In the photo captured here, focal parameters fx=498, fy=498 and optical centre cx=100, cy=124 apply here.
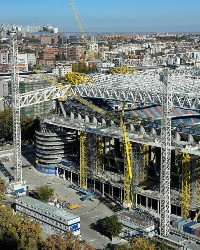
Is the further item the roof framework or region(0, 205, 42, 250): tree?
the roof framework

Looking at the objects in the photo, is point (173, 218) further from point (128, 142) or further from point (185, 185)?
point (128, 142)

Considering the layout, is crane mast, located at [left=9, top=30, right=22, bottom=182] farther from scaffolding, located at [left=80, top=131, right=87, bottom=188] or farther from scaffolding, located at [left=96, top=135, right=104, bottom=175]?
scaffolding, located at [left=96, top=135, right=104, bottom=175]

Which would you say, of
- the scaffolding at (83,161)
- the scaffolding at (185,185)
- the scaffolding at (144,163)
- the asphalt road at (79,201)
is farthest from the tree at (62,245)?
the scaffolding at (83,161)

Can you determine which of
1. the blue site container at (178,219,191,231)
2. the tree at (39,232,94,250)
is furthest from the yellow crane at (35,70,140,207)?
the tree at (39,232,94,250)

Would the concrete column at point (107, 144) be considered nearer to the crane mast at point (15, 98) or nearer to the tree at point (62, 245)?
Answer: the crane mast at point (15, 98)

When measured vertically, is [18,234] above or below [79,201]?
above

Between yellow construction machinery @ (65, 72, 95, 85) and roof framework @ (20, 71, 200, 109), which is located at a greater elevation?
yellow construction machinery @ (65, 72, 95, 85)

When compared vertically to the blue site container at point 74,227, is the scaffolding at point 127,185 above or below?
above

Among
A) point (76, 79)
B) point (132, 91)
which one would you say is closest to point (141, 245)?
point (132, 91)

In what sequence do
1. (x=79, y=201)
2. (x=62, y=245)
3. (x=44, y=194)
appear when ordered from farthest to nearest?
(x=79, y=201)
(x=44, y=194)
(x=62, y=245)
